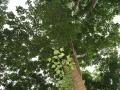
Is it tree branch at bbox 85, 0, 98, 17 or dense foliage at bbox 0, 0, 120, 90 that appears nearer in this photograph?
dense foliage at bbox 0, 0, 120, 90

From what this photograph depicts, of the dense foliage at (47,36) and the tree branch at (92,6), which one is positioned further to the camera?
the tree branch at (92,6)

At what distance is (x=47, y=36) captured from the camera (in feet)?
44.5

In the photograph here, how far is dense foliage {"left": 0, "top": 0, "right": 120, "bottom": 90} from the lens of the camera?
11703 millimetres

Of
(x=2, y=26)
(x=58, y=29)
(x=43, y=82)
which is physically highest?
(x=2, y=26)

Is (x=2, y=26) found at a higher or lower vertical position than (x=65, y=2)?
higher

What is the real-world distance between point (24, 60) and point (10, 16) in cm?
273

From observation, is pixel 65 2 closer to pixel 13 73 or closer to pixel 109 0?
pixel 109 0

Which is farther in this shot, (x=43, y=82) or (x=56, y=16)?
(x=43, y=82)

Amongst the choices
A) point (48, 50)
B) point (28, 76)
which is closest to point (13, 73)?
point (28, 76)

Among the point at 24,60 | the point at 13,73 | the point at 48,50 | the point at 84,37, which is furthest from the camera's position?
the point at 13,73

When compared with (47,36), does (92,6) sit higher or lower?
higher

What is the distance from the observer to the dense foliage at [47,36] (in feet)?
38.4

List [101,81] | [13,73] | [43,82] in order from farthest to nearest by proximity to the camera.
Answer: [101,81] < [43,82] < [13,73]

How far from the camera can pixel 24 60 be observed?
1571 cm
